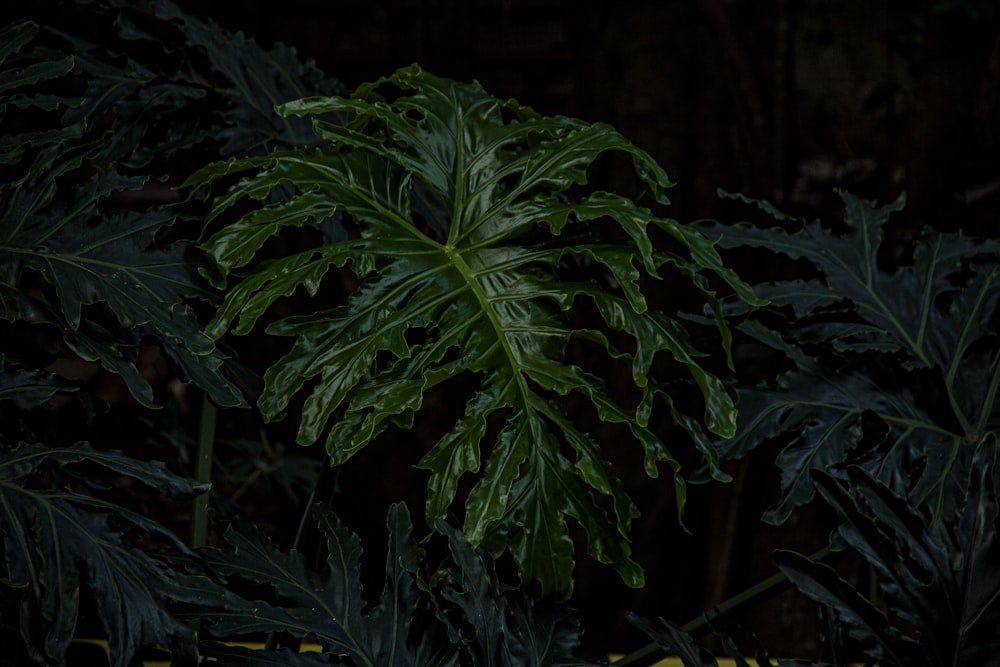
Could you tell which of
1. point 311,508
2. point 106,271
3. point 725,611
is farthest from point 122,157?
point 725,611

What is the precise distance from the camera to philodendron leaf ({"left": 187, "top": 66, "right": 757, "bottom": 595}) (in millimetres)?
815

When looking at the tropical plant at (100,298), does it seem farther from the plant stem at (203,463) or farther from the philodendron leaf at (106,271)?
the plant stem at (203,463)

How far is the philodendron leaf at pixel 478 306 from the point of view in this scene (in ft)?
2.68

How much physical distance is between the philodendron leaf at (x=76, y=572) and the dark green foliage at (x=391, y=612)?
0.13ft

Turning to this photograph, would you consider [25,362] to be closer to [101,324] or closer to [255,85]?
[101,324]

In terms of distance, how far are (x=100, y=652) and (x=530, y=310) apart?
28.1 inches

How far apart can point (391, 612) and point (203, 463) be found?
1.35 feet

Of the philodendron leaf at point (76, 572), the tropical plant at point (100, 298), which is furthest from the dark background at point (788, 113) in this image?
the philodendron leaf at point (76, 572)

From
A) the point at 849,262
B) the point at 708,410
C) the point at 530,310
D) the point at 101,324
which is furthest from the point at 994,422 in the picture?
the point at 101,324

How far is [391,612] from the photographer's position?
84 cm

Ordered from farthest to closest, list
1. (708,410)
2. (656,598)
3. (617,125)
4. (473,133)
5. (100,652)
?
(656,598)
(617,125)
(100,652)
(473,133)
(708,410)

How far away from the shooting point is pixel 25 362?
Answer: 932mm

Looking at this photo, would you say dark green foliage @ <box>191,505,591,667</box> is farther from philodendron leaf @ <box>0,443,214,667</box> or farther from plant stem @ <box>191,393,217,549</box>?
plant stem @ <box>191,393,217,549</box>

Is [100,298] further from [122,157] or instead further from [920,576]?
[920,576]
